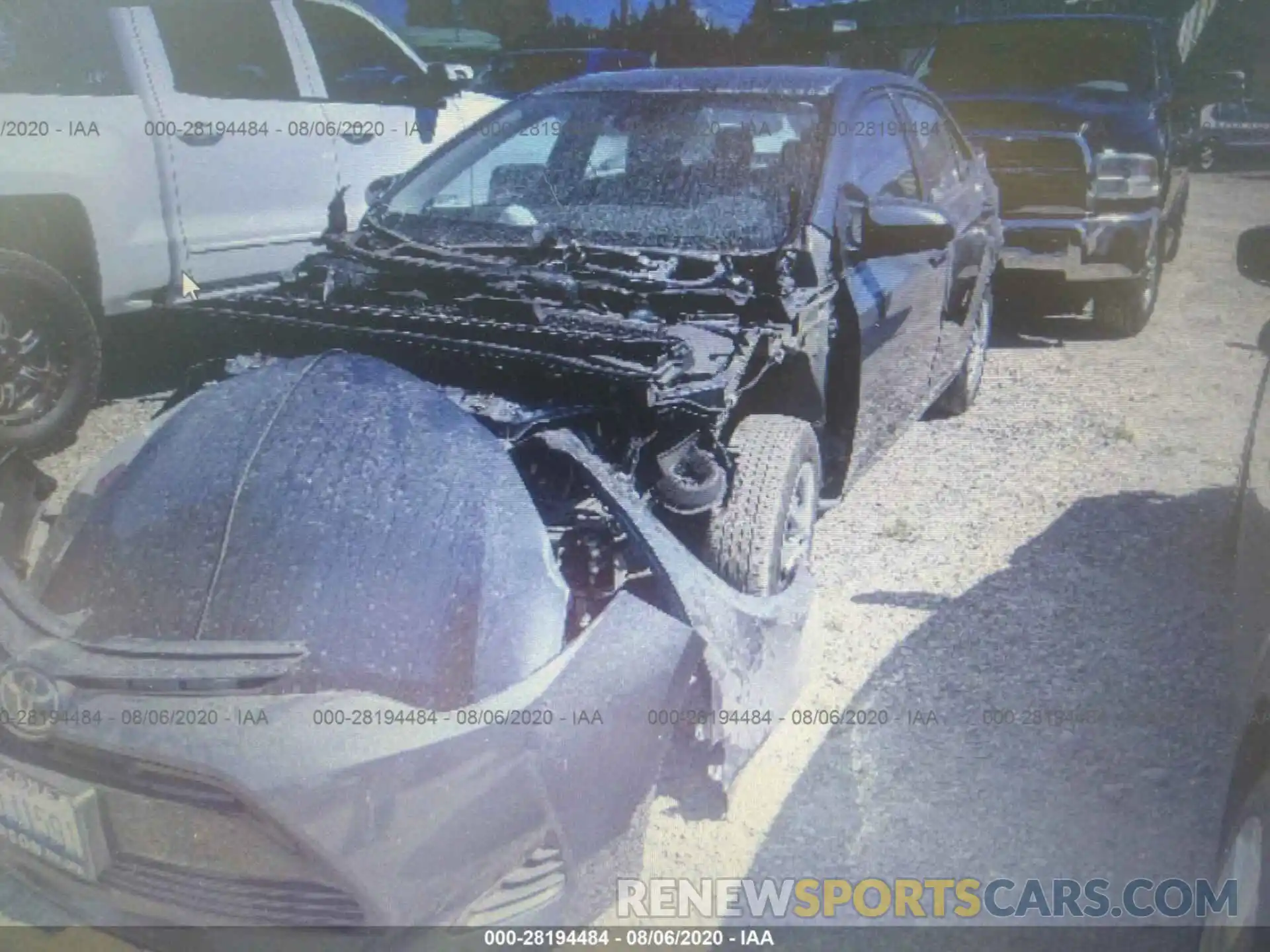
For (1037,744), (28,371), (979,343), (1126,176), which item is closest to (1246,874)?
(1037,744)

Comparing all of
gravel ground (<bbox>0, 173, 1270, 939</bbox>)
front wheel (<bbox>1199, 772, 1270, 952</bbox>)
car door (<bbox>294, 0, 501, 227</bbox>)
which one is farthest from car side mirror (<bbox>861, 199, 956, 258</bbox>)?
front wheel (<bbox>1199, 772, 1270, 952</bbox>)

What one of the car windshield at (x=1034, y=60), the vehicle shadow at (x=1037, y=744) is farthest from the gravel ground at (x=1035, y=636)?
the car windshield at (x=1034, y=60)

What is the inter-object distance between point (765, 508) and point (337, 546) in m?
0.97

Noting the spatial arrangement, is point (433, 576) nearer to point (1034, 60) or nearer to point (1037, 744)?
point (1037, 744)

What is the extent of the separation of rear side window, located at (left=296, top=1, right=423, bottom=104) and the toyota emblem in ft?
6.96

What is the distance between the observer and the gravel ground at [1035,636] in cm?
180

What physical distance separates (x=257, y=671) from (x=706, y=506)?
0.88 m

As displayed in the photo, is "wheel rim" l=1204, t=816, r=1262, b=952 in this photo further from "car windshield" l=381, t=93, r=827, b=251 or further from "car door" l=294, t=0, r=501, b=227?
"car door" l=294, t=0, r=501, b=227

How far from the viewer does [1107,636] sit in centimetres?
246

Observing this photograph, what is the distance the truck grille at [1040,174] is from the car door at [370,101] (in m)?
2.20

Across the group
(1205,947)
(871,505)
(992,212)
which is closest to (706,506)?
(1205,947)

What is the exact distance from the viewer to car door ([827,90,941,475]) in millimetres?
2641

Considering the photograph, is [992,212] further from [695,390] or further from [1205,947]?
[1205,947]

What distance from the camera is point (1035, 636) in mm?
2449
